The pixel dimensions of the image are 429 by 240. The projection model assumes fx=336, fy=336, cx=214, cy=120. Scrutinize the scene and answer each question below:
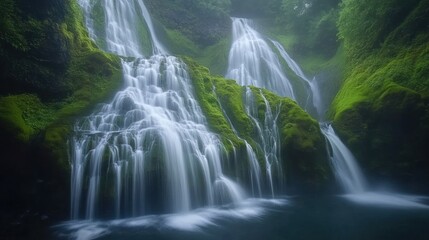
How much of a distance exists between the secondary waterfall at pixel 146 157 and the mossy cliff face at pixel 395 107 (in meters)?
5.99

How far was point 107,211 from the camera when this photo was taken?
8.58 metres

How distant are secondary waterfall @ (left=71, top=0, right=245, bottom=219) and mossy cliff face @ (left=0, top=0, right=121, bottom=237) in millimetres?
479

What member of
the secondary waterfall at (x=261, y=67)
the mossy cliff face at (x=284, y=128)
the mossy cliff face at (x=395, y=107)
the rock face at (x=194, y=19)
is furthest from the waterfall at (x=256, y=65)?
the mossy cliff face at (x=284, y=128)

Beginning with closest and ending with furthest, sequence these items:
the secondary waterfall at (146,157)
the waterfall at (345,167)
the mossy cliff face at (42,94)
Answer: the mossy cliff face at (42,94)
the secondary waterfall at (146,157)
the waterfall at (345,167)

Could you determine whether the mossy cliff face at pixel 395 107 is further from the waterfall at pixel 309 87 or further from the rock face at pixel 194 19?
the rock face at pixel 194 19

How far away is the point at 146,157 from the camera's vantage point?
9297 millimetres

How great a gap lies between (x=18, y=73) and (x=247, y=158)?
24.9 ft

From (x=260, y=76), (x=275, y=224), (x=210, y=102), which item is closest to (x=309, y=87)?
(x=260, y=76)

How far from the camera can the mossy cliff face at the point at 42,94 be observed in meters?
8.38

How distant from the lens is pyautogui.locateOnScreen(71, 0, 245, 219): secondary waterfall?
867 cm

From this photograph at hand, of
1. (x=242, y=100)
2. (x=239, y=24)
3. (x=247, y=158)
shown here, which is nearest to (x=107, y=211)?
(x=247, y=158)

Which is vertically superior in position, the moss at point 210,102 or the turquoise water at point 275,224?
the moss at point 210,102

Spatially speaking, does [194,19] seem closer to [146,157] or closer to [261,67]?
[261,67]

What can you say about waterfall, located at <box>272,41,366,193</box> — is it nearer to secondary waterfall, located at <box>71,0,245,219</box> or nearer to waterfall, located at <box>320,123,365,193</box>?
waterfall, located at <box>320,123,365,193</box>
